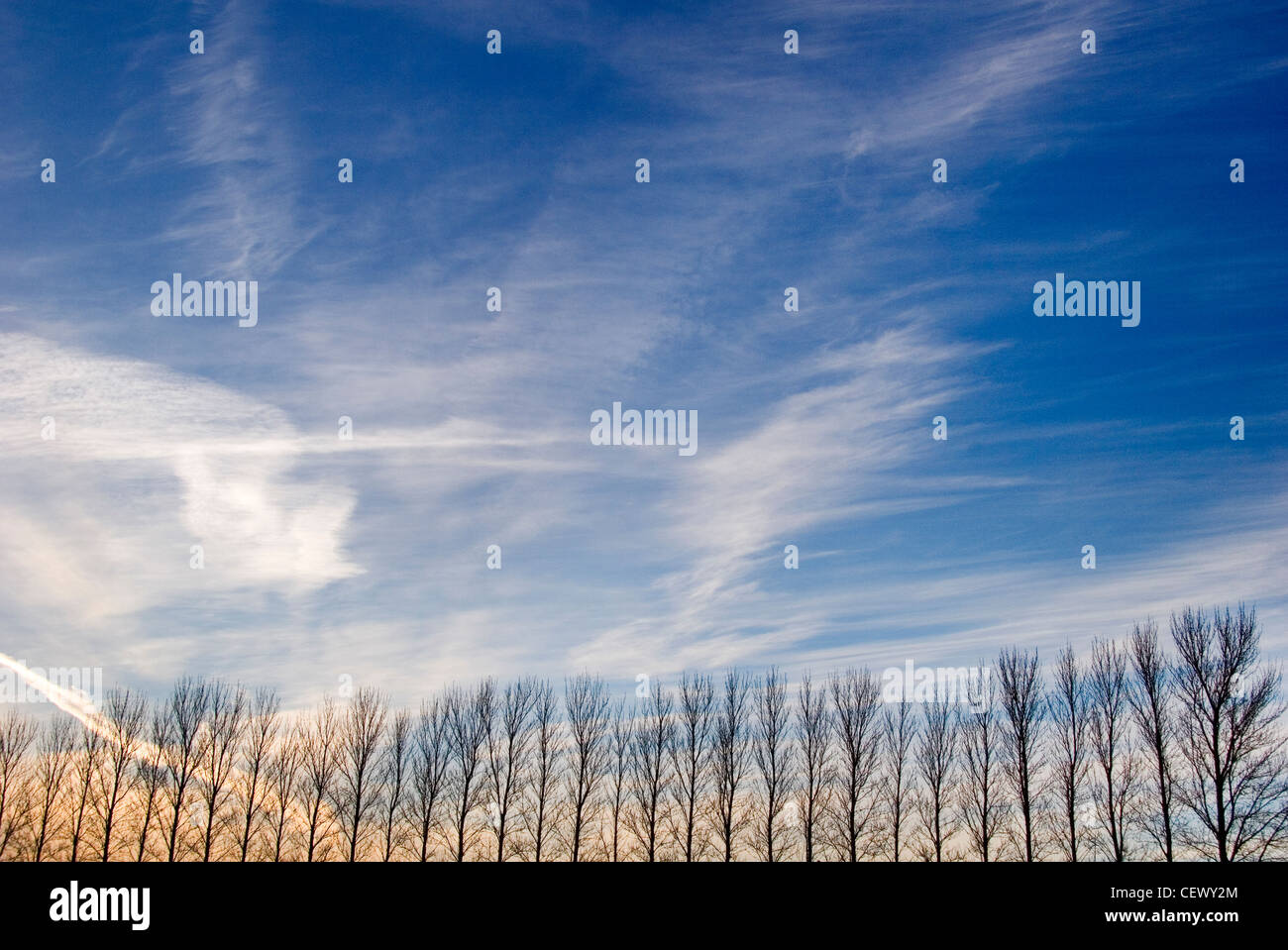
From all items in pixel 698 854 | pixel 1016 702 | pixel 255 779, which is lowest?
pixel 698 854

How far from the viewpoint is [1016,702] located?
1980 inches
